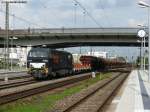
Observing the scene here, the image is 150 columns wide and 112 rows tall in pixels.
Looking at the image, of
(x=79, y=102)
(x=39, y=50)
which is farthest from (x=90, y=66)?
(x=79, y=102)

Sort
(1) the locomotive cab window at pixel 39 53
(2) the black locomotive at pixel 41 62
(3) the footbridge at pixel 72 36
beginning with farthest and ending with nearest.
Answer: (3) the footbridge at pixel 72 36 < (1) the locomotive cab window at pixel 39 53 < (2) the black locomotive at pixel 41 62

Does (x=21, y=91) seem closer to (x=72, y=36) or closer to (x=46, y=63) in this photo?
(x=46, y=63)

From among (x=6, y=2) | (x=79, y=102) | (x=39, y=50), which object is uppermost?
(x=6, y=2)

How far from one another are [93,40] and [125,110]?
62.6 metres

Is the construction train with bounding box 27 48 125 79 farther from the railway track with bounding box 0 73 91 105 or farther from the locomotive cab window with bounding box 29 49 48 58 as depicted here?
the railway track with bounding box 0 73 91 105

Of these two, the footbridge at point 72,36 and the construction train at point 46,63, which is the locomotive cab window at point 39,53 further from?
the footbridge at point 72,36

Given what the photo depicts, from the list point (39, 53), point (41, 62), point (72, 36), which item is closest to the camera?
point (41, 62)

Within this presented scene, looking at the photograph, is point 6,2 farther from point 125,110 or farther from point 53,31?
point 125,110

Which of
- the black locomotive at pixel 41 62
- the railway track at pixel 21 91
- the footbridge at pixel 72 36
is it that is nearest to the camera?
the railway track at pixel 21 91

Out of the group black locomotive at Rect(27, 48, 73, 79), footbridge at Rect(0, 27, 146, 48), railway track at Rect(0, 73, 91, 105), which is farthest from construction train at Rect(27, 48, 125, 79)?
footbridge at Rect(0, 27, 146, 48)

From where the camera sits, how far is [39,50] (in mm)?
44125

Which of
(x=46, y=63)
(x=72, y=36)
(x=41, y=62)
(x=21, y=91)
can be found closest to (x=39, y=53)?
(x=41, y=62)

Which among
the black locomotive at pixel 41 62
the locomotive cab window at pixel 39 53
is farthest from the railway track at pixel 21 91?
the locomotive cab window at pixel 39 53

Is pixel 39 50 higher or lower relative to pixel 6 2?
lower
